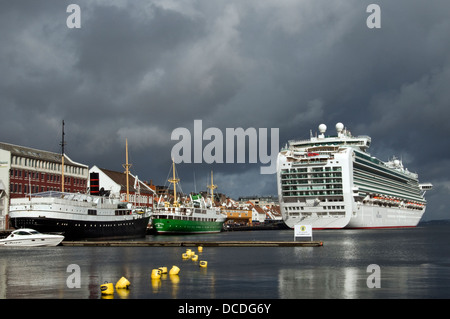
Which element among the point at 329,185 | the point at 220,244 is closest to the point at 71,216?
the point at 220,244

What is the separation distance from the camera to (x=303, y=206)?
118 m

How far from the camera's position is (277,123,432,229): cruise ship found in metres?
116

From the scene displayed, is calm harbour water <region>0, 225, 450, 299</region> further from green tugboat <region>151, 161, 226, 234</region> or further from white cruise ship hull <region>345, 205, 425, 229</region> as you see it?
white cruise ship hull <region>345, 205, 425, 229</region>

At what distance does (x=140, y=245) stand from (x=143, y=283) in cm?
3788

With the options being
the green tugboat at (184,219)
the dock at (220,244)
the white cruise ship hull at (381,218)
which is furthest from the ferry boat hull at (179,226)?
the dock at (220,244)

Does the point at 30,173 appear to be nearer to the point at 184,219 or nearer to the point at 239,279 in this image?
the point at 184,219

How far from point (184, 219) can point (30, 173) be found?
3337cm

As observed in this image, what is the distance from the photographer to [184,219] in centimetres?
11631

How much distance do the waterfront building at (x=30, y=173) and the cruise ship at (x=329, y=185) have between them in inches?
1878

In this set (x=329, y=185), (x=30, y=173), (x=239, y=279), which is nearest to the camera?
(x=239, y=279)

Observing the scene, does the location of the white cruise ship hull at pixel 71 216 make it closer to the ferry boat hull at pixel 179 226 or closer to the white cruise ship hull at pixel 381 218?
the ferry boat hull at pixel 179 226

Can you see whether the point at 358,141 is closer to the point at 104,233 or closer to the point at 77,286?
the point at 104,233
